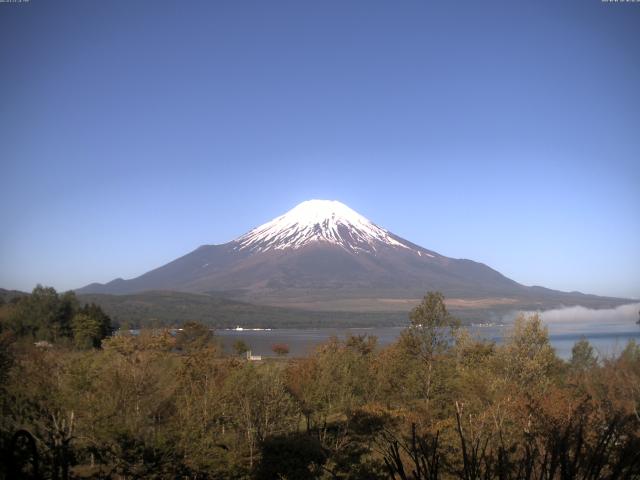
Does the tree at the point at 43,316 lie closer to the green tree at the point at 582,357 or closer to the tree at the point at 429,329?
the tree at the point at 429,329

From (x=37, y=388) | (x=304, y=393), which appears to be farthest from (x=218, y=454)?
(x=304, y=393)

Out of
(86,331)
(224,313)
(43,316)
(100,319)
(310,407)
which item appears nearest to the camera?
(310,407)

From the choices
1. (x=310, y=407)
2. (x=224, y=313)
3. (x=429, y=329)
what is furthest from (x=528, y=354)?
(x=224, y=313)

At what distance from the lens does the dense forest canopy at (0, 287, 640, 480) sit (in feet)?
38.1

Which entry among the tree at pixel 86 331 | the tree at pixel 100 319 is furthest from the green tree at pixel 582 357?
the tree at pixel 100 319

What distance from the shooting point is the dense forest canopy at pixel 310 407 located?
11.6 m

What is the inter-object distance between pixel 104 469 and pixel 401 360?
53.4 ft

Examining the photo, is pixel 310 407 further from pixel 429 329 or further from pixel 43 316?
pixel 43 316

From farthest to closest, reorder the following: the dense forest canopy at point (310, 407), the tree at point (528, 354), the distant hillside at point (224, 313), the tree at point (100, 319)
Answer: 1. the distant hillside at point (224, 313)
2. the tree at point (100, 319)
3. the tree at point (528, 354)
4. the dense forest canopy at point (310, 407)

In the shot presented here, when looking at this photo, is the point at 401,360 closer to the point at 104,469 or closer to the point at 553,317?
the point at 104,469

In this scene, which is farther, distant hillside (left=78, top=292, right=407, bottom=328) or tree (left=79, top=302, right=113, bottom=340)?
distant hillside (left=78, top=292, right=407, bottom=328)

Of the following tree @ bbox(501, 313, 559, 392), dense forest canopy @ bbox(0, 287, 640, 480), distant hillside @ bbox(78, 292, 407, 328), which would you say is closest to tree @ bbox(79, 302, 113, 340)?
dense forest canopy @ bbox(0, 287, 640, 480)

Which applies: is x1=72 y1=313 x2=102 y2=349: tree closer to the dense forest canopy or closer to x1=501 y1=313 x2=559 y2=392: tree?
the dense forest canopy

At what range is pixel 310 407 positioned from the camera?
73.7ft
